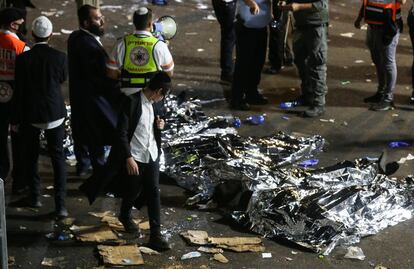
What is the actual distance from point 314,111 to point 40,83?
403 centimetres

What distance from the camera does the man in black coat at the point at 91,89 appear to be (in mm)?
7504

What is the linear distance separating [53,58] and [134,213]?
1600 mm

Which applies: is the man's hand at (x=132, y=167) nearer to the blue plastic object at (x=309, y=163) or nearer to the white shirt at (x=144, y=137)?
the white shirt at (x=144, y=137)

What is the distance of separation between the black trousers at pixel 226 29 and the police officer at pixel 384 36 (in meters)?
1.71

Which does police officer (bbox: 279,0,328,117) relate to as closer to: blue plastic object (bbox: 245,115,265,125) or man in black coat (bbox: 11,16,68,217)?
blue plastic object (bbox: 245,115,265,125)

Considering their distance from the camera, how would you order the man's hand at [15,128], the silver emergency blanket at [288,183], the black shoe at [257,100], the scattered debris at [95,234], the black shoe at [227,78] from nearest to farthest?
the scattered debris at [95,234]
the silver emergency blanket at [288,183]
the man's hand at [15,128]
the black shoe at [257,100]
the black shoe at [227,78]

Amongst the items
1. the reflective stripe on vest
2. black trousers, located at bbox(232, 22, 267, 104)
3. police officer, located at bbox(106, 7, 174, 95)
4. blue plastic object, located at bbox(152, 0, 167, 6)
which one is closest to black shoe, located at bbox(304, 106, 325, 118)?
black trousers, located at bbox(232, 22, 267, 104)

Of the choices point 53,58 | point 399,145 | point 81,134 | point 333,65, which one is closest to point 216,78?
point 333,65

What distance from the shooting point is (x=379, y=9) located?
31.7ft

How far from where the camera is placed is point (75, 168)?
27.8ft

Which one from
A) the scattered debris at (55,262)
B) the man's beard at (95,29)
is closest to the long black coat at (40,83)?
the man's beard at (95,29)

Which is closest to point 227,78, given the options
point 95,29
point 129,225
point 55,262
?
point 95,29

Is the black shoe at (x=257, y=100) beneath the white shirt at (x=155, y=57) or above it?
beneath

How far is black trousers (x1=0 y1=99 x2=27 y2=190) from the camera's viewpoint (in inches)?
300
